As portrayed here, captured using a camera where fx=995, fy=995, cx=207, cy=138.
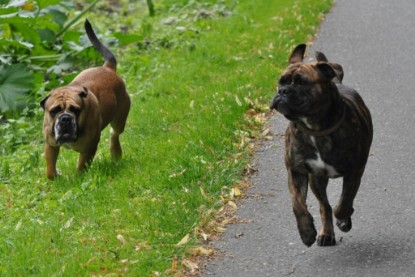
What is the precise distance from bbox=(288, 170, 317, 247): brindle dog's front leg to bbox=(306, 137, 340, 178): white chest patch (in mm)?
129

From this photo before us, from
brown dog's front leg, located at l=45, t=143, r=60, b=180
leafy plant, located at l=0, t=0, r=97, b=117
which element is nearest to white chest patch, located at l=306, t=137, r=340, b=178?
brown dog's front leg, located at l=45, t=143, r=60, b=180

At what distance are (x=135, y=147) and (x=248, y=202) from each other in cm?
224

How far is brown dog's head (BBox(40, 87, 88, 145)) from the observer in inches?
352

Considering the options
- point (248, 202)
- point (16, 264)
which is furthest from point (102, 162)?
point (16, 264)

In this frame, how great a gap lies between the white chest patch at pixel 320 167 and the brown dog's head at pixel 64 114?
2.99m

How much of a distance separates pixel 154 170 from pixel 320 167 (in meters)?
2.48

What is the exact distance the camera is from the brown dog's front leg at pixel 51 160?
30.3ft

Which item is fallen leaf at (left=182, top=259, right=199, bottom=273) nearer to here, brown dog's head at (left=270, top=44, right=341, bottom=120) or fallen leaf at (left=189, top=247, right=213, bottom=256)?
fallen leaf at (left=189, top=247, right=213, bottom=256)

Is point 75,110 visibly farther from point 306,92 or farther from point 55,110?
point 306,92

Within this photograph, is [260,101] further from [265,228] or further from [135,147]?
[265,228]

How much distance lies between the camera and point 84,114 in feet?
30.0

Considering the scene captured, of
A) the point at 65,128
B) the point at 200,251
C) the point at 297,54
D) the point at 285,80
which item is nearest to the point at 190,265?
the point at 200,251

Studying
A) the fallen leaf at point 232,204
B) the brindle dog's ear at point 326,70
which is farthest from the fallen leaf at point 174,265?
the brindle dog's ear at point 326,70

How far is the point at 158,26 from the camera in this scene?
1639 centimetres
